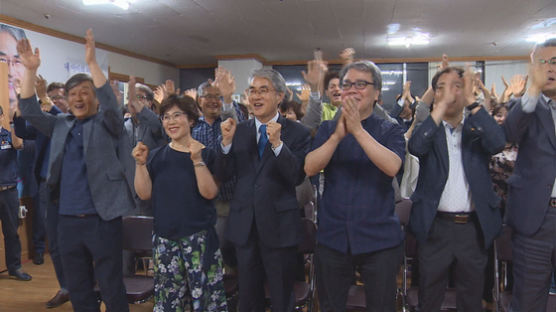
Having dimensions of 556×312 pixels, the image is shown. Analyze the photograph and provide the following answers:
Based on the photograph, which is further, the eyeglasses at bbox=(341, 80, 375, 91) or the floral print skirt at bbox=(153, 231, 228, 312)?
the floral print skirt at bbox=(153, 231, 228, 312)

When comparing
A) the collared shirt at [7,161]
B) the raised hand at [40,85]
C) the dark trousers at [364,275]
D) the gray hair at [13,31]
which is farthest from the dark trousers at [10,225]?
the dark trousers at [364,275]

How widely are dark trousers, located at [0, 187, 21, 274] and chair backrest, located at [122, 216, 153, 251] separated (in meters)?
2.07

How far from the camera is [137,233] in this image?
255 centimetres

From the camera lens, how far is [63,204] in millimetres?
2215

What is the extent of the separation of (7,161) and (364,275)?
3.64m

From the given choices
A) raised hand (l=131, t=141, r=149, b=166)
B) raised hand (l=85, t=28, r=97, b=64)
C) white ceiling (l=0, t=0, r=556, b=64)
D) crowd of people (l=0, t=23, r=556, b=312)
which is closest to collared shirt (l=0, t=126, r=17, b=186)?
crowd of people (l=0, t=23, r=556, b=312)

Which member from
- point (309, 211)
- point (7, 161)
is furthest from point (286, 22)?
point (7, 161)

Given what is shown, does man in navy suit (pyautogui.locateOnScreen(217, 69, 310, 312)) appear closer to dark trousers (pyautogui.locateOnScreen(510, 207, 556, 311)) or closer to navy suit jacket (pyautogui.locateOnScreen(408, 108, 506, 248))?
navy suit jacket (pyautogui.locateOnScreen(408, 108, 506, 248))

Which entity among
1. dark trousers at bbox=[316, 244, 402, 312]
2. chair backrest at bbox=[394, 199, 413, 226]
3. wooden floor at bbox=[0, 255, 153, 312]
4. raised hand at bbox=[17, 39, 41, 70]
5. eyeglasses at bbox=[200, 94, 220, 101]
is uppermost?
raised hand at bbox=[17, 39, 41, 70]

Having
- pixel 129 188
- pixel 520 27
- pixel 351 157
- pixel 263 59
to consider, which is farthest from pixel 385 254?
pixel 263 59

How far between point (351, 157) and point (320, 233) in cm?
37

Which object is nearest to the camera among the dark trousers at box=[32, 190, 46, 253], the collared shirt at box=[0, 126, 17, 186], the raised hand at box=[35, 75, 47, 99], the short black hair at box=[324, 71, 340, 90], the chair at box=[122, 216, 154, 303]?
the chair at box=[122, 216, 154, 303]

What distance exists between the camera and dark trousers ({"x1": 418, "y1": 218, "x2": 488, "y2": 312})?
1.92 m

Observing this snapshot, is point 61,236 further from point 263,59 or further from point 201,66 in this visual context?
point 201,66
